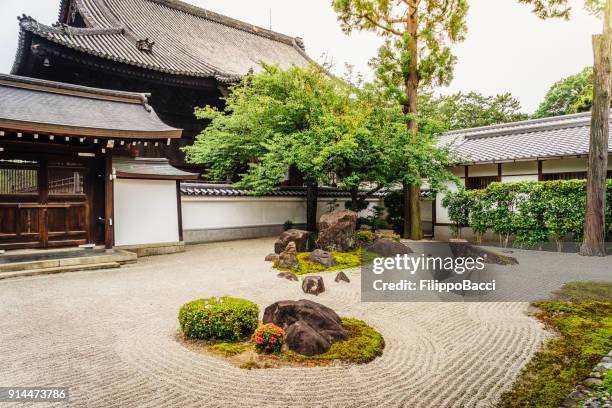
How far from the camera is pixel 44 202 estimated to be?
9359 mm

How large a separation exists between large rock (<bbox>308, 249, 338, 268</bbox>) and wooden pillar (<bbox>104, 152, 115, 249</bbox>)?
5146 mm

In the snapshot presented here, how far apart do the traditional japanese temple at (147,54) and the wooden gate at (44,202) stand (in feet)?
14.7

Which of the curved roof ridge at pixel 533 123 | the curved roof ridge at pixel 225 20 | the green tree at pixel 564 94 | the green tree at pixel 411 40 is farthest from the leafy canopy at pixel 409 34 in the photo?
the green tree at pixel 564 94

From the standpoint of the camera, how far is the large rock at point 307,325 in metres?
4.05

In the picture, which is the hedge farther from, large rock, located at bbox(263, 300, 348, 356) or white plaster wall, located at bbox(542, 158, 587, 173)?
large rock, located at bbox(263, 300, 348, 356)

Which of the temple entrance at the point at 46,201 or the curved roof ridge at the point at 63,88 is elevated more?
the curved roof ridge at the point at 63,88

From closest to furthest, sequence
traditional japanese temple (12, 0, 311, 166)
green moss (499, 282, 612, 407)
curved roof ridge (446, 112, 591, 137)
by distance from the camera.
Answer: green moss (499, 282, 612, 407)
traditional japanese temple (12, 0, 311, 166)
curved roof ridge (446, 112, 591, 137)

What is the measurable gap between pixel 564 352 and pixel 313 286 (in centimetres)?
378

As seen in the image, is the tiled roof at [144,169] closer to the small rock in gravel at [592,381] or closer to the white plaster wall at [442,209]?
the white plaster wall at [442,209]

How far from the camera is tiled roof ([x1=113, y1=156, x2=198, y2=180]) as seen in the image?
1054 centimetres

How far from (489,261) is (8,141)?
11330mm

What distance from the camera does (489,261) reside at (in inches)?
360

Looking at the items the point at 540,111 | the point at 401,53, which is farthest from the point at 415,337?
the point at 540,111

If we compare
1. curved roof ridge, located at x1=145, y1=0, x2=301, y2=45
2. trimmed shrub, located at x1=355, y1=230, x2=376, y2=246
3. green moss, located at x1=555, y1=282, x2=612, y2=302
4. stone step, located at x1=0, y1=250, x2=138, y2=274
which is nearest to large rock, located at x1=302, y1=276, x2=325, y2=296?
green moss, located at x1=555, y1=282, x2=612, y2=302
